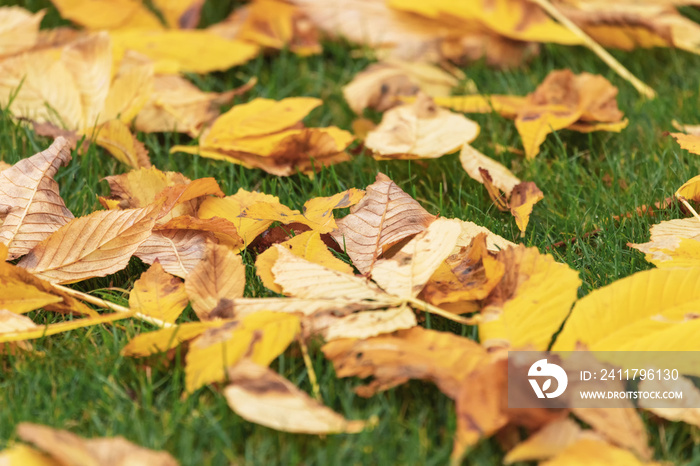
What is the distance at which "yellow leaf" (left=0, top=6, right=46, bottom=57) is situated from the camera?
1859mm

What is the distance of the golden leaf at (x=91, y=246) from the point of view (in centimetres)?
115

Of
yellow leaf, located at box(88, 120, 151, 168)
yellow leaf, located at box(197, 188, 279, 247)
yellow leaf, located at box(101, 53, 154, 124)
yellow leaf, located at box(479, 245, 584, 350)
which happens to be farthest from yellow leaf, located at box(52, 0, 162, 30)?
yellow leaf, located at box(479, 245, 584, 350)

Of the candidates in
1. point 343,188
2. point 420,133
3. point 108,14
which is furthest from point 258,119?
point 108,14

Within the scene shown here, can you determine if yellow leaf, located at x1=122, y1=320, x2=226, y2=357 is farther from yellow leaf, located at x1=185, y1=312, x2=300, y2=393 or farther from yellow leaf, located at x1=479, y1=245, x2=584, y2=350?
yellow leaf, located at x1=479, y1=245, x2=584, y2=350

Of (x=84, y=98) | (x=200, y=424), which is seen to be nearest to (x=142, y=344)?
(x=200, y=424)

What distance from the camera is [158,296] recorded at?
111 cm

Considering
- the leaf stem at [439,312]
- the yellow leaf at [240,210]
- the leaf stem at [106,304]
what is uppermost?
the yellow leaf at [240,210]

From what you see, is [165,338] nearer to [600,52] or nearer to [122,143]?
[122,143]

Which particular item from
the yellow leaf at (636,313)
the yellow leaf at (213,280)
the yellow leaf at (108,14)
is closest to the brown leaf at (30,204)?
the yellow leaf at (213,280)

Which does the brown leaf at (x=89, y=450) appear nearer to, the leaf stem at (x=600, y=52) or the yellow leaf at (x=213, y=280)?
the yellow leaf at (x=213, y=280)

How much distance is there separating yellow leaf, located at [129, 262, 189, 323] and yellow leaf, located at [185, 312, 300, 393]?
0.16m

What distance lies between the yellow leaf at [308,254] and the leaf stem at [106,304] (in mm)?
166

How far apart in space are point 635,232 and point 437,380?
62 centimetres

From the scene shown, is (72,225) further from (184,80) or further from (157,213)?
(184,80)
